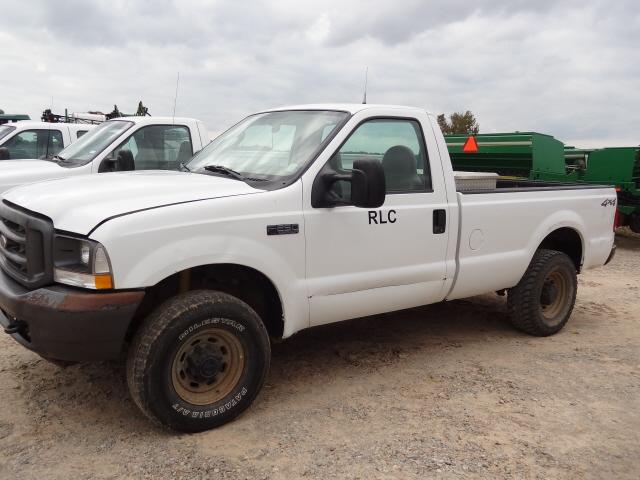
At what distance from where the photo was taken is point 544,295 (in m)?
5.32

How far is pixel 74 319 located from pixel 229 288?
3.31 ft

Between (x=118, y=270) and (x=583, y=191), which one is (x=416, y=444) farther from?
(x=583, y=191)

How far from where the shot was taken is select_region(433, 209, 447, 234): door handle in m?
4.19

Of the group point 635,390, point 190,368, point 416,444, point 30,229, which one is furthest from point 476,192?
point 30,229

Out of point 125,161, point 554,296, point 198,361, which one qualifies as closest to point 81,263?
point 198,361

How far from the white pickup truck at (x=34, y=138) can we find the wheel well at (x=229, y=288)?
639 cm

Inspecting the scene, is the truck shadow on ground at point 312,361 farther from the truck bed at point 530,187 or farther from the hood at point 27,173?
the hood at point 27,173

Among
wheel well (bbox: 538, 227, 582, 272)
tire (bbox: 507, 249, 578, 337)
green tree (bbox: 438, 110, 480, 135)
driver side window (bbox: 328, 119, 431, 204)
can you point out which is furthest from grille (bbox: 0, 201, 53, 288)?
green tree (bbox: 438, 110, 480, 135)

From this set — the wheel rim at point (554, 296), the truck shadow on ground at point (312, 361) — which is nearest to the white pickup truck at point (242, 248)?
the truck shadow on ground at point (312, 361)

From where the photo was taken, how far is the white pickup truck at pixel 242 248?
2.97m

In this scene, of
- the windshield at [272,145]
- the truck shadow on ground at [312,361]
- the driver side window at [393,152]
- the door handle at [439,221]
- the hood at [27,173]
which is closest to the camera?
the truck shadow on ground at [312,361]

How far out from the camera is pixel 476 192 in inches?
178

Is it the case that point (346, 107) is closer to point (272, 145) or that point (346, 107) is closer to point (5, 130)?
point (272, 145)

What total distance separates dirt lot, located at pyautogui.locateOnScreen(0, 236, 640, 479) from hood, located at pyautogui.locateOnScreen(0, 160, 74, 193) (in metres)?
2.71
